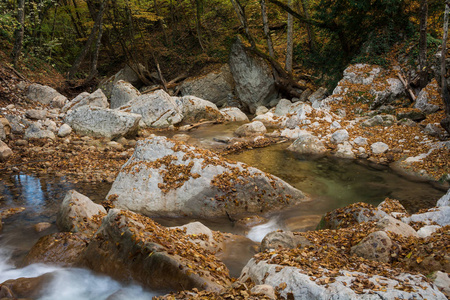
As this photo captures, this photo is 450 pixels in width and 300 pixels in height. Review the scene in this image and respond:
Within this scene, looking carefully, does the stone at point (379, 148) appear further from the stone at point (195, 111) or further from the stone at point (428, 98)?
the stone at point (195, 111)

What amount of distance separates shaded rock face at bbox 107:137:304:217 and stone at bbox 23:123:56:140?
5.52 meters

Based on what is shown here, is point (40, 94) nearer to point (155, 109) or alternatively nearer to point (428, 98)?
point (155, 109)

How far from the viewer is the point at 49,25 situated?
21.5 m

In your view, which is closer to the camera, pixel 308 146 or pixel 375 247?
pixel 375 247

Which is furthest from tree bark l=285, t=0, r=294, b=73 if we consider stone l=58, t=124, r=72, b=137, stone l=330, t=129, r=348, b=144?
stone l=58, t=124, r=72, b=137

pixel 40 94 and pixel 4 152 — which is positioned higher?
pixel 40 94

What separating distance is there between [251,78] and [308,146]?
8325 mm

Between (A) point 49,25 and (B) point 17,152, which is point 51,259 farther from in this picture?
(A) point 49,25

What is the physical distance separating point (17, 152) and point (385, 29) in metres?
15.7

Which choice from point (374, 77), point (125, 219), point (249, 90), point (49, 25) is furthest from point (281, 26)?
point (125, 219)

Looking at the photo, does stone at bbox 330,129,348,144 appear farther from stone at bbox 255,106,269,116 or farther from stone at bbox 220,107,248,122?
stone at bbox 255,106,269,116

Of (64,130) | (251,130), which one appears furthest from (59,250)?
(251,130)

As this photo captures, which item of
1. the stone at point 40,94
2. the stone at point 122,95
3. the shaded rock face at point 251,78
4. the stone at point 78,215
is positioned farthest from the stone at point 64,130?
the shaded rock face at point 251,78

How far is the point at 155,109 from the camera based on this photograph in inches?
615
